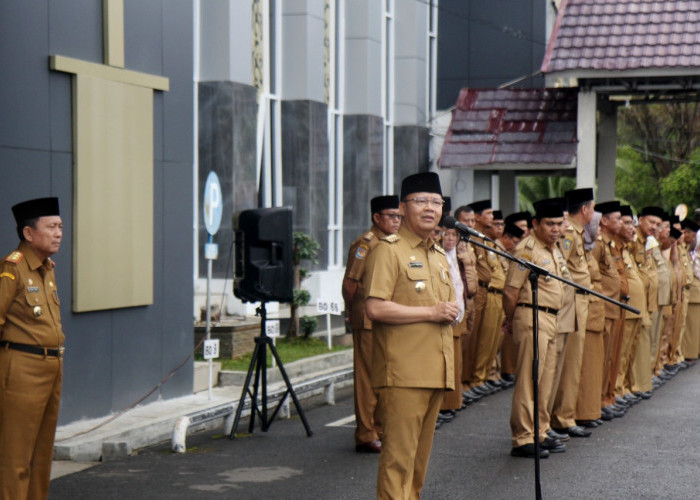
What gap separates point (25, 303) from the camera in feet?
26.1

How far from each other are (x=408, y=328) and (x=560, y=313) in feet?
12.6

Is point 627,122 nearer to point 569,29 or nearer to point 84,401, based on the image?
point 569,29

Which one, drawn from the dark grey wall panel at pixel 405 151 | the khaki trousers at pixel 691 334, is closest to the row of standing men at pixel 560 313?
the khaki trousers at pixel 691 334

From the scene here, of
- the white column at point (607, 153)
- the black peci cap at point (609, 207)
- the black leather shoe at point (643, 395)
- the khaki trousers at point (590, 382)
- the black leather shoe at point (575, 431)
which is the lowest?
the black leather shoe at point (643, 395)

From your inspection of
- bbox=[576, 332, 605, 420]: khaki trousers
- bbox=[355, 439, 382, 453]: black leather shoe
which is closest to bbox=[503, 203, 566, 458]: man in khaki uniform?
bbox=[355, 439, 382, 453]: black leather shoe

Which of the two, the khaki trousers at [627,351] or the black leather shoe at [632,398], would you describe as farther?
the black leather shoe at [632,398]

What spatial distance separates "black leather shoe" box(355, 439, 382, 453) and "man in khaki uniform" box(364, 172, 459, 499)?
9.93 feet

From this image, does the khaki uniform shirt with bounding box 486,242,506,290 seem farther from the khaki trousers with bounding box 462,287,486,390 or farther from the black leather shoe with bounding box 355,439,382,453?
the black leather shoe with bounding box 355,439,382,453

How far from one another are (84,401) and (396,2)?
15.5 meters

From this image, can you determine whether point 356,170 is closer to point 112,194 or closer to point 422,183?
point 112,194

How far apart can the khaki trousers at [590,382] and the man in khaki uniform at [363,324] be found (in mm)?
2372

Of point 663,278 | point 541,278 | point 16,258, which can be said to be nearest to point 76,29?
point 16,258

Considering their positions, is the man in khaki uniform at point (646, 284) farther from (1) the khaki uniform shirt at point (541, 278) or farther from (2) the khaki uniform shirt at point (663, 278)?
(1) the khaki uniform shirt at point (541, 278)

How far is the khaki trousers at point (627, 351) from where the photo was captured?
550 inches
